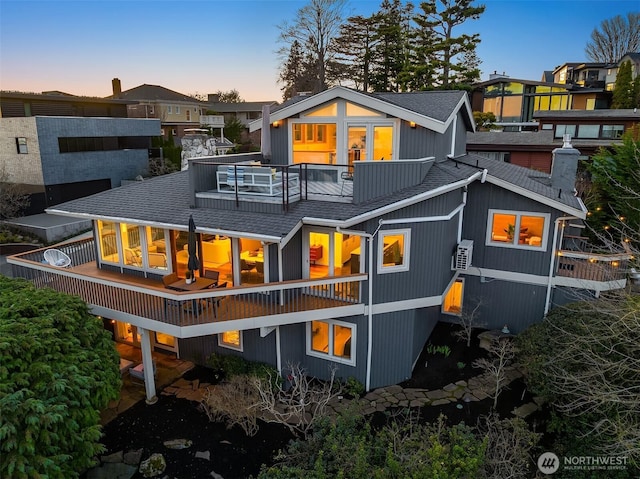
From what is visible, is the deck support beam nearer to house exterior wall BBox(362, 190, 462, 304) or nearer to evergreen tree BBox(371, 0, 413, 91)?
house exterior wall BBox(362, 190, 462, 304)

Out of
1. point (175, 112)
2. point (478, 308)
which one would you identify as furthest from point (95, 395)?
point (175, 112)

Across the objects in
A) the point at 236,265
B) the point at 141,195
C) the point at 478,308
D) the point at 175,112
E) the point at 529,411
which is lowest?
the point at 529,411

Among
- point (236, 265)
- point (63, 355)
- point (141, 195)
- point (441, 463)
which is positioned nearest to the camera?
point (441, 463)

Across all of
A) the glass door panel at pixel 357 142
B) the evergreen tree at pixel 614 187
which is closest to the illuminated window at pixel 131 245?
the glass door panel at pixel 357 142

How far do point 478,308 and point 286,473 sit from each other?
9.85m

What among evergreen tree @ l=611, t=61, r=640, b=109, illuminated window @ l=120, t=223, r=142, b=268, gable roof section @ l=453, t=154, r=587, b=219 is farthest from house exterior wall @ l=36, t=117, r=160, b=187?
evergreen tree @ l=611, t=61, r=640, b=109

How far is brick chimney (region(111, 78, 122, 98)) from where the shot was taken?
167 ft

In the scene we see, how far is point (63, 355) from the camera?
28.4ft

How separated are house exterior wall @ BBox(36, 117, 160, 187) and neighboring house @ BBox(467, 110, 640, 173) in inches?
1057

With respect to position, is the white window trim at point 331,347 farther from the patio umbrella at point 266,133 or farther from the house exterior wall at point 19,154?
the house exterior wall at point 19,154

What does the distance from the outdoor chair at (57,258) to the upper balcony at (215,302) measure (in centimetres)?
121

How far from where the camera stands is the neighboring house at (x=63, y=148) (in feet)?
91.5

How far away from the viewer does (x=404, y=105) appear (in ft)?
48.6

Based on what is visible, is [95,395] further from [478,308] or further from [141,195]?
[478,308]
